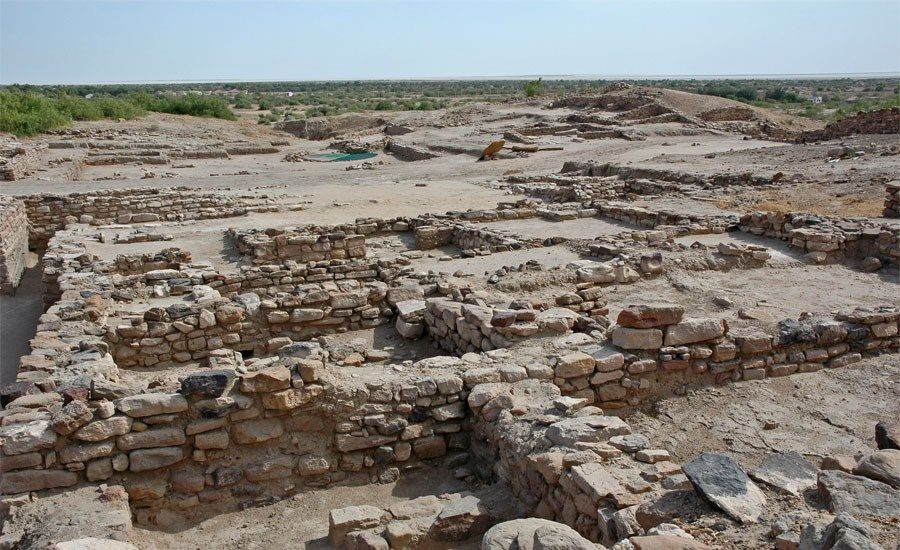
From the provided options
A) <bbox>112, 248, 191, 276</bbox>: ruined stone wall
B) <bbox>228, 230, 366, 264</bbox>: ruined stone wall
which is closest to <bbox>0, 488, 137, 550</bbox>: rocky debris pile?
<bbox>112, 248, 191, 276</bbox>: ruined stone wall

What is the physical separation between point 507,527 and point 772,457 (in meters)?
1.67

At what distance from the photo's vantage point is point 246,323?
26.3ft

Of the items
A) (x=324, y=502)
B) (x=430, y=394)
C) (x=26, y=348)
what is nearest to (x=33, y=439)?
(x=324, y=502)

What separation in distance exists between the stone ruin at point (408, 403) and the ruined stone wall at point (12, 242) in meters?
2.55

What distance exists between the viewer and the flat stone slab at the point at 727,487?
3498 mm

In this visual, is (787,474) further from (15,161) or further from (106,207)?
(15,161)

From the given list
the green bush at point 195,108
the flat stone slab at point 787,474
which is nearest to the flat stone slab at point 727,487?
the flat stone slab at point 787,474

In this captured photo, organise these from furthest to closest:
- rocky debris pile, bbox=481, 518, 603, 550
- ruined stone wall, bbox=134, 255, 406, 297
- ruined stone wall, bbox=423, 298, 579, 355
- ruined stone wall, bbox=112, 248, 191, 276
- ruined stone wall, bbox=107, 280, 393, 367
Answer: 1. ruined stone wall, bbox=112, 248, 191, 276
2. ruined stone wall, bbox=134, 255, 406, 297
3. ruined stone wall, bbox=107, 280, 393, 367
4. ruined stone wall, bbox=423, 298, 579, 355
5. rocky debris pile, bbox=481, 518, 603, 550

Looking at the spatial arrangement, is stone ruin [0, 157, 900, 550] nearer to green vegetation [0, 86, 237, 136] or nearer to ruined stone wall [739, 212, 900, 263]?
ruined stone wall [739, 212, 900, 263]

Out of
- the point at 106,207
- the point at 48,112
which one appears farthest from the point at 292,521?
the point at 48,112

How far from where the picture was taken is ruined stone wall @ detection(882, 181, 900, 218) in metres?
12.9

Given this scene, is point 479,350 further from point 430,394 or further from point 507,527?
point 507,527

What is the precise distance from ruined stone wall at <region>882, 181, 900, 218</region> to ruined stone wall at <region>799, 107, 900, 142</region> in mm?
14113

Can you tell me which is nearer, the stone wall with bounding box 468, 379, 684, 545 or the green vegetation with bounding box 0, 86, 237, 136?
the stone wall with bounding box 468, 379, 684, 545
